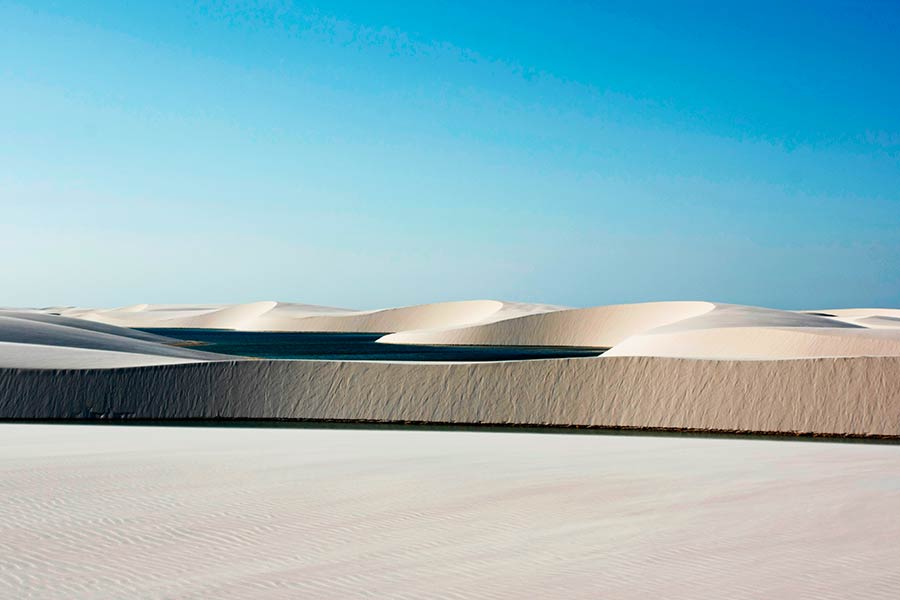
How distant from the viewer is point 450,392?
25.1m

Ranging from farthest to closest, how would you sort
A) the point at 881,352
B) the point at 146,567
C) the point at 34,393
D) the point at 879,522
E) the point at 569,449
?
1. the point at 881,352
2. the point at 34,393
3. the point at 569,449
4. the point at 879,522
5. the point at 146,567

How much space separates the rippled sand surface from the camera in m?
6.76

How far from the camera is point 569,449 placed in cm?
1656

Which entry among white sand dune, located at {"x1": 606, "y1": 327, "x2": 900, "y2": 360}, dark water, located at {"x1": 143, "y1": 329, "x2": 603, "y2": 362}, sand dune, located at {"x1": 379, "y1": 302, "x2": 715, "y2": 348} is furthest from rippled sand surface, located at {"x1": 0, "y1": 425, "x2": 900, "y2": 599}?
sand dune, located at {"x1": 379, "y1": 302, "x2": 715, "y2": 348}

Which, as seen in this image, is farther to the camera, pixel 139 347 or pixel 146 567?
pixel 139 347

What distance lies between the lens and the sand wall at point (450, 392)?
23.1m

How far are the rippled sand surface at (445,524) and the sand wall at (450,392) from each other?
7.51m

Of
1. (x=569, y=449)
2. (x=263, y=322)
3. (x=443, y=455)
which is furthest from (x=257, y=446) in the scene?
(x=263, y=322)

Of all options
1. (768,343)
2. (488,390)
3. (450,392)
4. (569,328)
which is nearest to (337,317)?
(569,328)

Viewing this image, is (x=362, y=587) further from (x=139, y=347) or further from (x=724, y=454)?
(x=139, y=347)

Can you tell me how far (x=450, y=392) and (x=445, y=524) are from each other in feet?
52.8

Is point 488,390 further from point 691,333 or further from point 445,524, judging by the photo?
point 691,333

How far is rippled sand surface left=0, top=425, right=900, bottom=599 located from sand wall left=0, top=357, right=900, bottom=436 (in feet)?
24.6

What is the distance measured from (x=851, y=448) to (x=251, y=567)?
1365 centimetres
